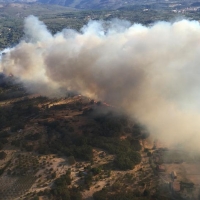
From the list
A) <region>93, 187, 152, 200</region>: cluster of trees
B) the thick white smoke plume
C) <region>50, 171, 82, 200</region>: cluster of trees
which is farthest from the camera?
the thick white smoke plume

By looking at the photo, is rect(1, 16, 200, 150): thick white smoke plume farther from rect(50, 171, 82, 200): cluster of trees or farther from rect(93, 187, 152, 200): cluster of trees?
rect(50, 171, 82, 200): cluster of trees

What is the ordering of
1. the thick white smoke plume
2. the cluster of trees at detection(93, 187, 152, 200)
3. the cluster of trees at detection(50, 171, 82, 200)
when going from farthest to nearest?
the thick white smoke plume < the cluster of trees at detection(50, 171, 82, 200) < the cluster of trees at detection(93, 187, 152, 200)

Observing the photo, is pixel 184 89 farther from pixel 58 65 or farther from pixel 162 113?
pixel 58 65

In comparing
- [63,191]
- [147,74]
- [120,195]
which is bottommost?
[120,195]

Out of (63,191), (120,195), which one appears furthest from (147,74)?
(63,191)

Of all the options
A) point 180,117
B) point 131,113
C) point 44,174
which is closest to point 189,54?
point 180,117

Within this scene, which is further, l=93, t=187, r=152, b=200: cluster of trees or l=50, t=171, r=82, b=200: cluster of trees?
l=50, t=171, r=82, b=200: cluster of trees

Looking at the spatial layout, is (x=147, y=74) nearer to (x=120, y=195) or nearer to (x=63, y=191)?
(x=120, y=195)

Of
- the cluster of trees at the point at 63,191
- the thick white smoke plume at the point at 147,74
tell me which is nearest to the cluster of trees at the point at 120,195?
the cluster of trees at the point at 63,191

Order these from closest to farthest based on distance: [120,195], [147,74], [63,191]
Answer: [120,195]
[63,191]
[147,74]

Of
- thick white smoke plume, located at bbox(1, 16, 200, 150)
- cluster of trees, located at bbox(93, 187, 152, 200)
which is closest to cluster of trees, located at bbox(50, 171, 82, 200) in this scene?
cluster of trees, located at bbox(93, 187, 152, 200)
